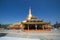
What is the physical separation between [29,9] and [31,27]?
12.2 ft

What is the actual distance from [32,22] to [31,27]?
5.04 feet

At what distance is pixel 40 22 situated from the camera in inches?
415

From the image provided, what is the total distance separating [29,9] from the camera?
15.2m

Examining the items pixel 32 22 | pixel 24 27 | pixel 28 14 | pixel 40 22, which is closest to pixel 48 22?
pixel 40 22

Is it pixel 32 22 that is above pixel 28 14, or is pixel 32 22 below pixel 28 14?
below

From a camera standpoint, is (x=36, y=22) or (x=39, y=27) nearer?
(x=36, y=22)

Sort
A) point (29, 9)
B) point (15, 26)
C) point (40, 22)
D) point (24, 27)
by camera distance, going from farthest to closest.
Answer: point (29, 9) < point (15, 26) < point (24, 27) < point (40, 22)

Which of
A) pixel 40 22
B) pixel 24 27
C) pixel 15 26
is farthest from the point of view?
pixel 15 26

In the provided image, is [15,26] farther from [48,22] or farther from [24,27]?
[48,22]

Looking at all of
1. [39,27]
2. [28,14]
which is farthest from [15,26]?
[39,27]

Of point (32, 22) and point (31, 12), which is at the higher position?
point (31, 12)

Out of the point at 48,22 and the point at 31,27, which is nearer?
the point at 48,22

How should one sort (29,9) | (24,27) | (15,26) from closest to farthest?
(24,27) → (15,26) → (29,9)

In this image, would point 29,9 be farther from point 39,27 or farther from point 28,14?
point 39,27
